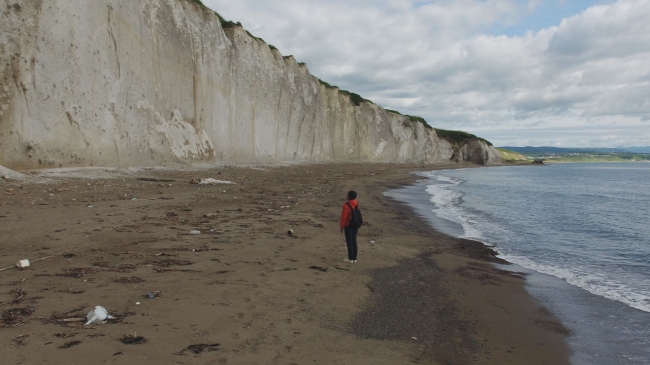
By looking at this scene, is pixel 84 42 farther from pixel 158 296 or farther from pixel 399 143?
pixel 399 143

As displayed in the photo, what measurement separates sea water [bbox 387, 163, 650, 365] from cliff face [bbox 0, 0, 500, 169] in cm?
1258

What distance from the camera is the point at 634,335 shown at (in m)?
5.62

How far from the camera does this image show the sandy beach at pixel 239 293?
13.1 ft

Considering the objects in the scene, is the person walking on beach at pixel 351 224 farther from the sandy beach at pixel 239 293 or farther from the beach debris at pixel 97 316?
the beach debris at pixel 97 316

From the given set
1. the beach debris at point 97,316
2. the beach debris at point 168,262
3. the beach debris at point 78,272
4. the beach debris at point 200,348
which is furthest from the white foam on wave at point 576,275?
the beach debris at point 78,272

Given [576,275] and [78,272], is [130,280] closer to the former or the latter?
[78,272]

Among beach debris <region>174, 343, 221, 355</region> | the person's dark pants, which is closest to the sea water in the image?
the person's dark pants

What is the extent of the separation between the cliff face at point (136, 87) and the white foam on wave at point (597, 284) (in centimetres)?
1496

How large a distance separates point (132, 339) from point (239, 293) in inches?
69.0

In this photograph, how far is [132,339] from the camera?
3.87 metres

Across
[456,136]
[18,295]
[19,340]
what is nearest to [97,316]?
[19,340]

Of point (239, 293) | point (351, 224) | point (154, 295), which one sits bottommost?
point (239, 293)

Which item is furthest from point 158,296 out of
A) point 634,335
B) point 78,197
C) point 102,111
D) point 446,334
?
point 102,111

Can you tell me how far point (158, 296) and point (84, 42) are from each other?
579 inches
